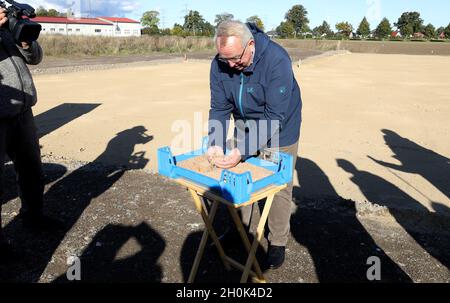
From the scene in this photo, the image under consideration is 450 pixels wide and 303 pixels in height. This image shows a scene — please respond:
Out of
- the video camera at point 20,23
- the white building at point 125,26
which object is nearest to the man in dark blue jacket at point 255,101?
the video camera at point 20,23

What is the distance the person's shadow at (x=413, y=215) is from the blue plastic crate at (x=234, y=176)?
5.91 feet

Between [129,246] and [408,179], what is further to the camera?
[408,179]

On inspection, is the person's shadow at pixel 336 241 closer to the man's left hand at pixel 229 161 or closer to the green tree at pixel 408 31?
the man's left hand at pixel 229 161

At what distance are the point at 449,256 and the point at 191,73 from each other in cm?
1976

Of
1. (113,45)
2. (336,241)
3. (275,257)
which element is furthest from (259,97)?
(113,45)

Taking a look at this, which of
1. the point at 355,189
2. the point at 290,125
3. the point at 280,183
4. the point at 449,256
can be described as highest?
the point at 290,125

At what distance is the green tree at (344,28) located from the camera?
93.8 metres

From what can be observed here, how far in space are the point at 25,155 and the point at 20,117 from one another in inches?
13.6

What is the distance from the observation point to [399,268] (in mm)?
3256

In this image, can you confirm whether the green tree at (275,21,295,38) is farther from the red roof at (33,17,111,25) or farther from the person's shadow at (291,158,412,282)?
the person's shadow at (291,158,412,282)
